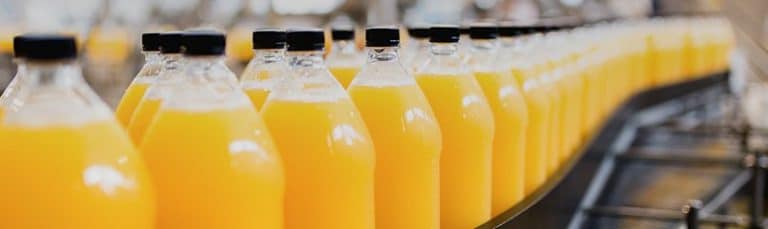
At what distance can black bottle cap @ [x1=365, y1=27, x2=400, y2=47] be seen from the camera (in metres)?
0.97

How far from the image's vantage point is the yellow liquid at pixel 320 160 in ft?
2.84

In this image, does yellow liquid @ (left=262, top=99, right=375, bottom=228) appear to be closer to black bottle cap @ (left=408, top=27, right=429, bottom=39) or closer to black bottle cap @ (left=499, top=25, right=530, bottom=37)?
black bottle cap @ (left=408, top=27, right=429, bottom=39)

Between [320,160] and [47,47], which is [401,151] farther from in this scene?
[47,47]

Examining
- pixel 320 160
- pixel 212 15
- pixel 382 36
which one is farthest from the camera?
pixel 212 15

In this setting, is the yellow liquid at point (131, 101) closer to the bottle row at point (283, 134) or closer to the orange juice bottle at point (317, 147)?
the bottle row at point (283, 134)

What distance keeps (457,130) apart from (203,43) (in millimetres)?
449

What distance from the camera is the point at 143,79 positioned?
3.49 feet

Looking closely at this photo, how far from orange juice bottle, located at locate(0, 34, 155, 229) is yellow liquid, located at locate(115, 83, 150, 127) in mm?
329

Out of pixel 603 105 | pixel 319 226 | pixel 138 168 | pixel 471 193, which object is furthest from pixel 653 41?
pixel 138 168

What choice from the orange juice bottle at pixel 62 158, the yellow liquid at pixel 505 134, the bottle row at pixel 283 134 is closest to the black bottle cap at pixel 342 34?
the bottle row at pixel 283 134

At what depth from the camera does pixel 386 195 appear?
1.01 m

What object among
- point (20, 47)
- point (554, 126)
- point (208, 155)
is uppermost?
point (20, 47)

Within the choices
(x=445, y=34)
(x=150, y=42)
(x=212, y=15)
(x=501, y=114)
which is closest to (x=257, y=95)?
(x=150, y=42)

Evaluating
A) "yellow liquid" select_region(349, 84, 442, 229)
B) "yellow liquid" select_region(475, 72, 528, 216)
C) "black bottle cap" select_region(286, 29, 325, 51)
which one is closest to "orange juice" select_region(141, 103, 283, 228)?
"black bottle cap" select_region(286, 29, 325, 51)
